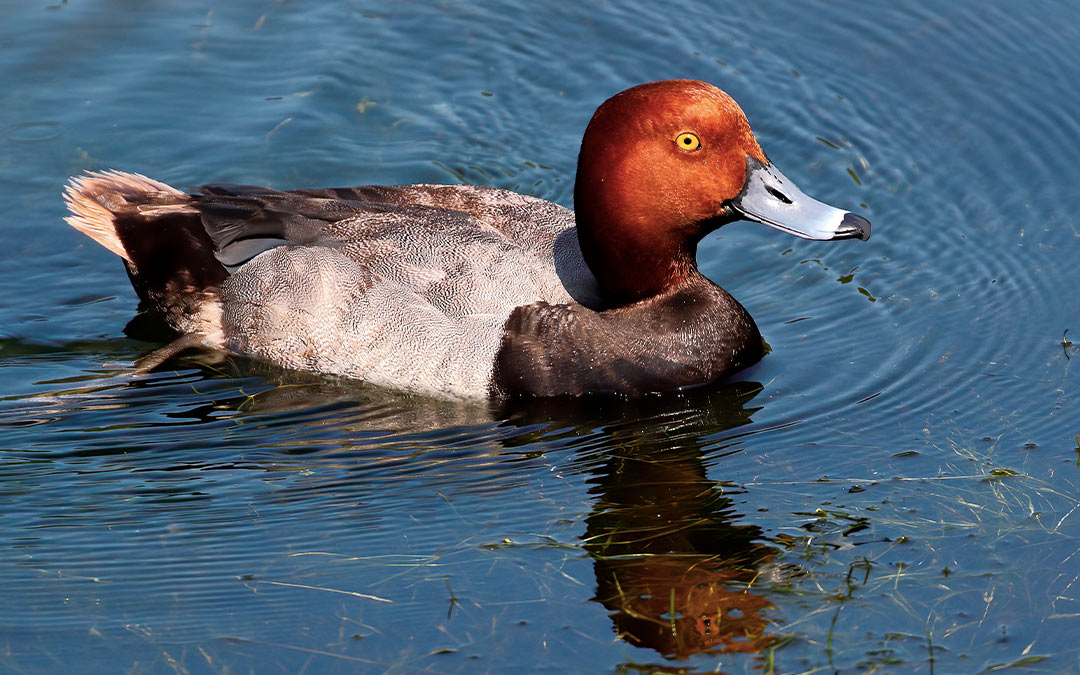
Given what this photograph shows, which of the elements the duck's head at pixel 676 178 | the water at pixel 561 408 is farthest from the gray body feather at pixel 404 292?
the duck's head at pixel 676 178

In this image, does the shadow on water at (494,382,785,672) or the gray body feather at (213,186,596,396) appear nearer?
the shadow on water at (494,382,785,672)

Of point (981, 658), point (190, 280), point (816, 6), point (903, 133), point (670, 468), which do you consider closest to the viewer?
point (981, 658)

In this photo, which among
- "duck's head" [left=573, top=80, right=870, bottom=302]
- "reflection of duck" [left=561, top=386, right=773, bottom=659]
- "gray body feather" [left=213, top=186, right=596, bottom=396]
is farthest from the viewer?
"gray body feather" [left=213, top=186, right=596, bottom=396]

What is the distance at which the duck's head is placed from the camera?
6.89 m

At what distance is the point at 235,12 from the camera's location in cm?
1115

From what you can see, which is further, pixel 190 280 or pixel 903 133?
pixel 903 133

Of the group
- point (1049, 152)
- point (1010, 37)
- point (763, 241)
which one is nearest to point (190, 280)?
point (763, 241)

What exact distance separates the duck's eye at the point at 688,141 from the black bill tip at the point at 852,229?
2.72ft

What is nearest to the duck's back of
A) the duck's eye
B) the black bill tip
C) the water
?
the water

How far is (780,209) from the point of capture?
6992 millimetres

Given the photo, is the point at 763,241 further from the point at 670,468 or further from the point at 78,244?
the point at 78,244

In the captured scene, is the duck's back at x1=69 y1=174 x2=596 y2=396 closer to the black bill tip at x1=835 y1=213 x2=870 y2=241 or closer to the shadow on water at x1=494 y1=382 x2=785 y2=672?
the shadow on water at x1=494 y1=382 x2=785 y2=672

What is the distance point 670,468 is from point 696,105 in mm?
1805

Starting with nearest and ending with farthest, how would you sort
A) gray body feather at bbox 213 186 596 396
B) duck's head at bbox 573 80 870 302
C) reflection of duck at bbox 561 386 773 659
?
1. reflection of duck at bbox 561 386 773 659
2. duck's head at bbox 573 80 870 302
3. gray body feather at bbox 213 186 596 396
